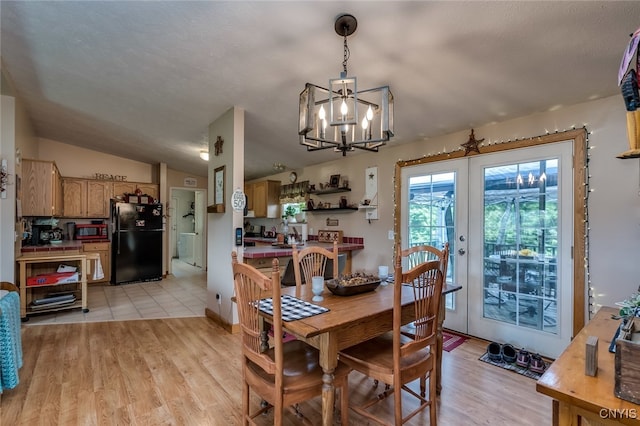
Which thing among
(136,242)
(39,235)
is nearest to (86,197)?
(39,235)

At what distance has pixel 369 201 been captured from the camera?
4242mm

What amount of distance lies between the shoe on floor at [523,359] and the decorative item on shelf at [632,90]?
2004 mm

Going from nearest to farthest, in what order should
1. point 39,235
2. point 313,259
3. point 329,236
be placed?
point 313,259, point 329,236, point 39,235

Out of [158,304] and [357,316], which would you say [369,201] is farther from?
[158,304]

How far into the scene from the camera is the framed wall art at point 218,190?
11.9 feet

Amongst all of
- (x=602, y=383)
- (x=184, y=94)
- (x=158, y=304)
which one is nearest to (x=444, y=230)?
(x=602, y=383)

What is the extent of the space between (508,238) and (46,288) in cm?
620

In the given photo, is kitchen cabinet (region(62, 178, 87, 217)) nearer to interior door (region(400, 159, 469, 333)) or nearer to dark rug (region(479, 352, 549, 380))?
interior door (region(400, 159, 469, 333))

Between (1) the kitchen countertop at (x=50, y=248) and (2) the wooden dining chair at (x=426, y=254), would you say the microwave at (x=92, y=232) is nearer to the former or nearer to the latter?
(1) the kitchen countertop at (x=50, y=248)

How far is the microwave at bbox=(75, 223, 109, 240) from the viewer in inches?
227

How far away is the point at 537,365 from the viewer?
99.6 inches

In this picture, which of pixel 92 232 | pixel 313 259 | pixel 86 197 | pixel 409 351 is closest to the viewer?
pixel 409 351

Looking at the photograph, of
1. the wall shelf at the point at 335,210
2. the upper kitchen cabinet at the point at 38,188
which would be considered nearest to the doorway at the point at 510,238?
the wall shelf at the point at 335,210

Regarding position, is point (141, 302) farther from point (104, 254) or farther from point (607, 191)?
point (607, 191)
